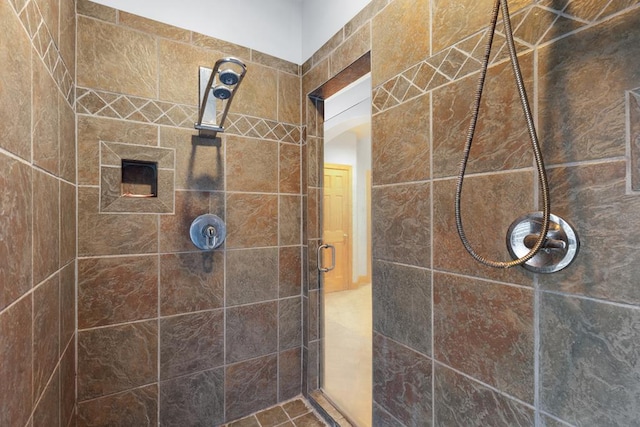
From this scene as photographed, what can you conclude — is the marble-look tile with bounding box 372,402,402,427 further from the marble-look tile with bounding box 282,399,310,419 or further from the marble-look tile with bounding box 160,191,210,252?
the marble-look tile with bounding box 160,191,210,252

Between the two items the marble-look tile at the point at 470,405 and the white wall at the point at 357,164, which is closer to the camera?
the marble-look tile at the point at 470,405

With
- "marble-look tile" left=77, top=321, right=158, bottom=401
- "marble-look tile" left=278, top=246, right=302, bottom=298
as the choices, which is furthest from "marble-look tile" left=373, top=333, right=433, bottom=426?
"marble-look tile" left=77, top=321, right=158, bottom=401

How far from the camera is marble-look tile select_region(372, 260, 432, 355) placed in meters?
0.98

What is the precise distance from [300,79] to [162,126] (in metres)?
0.83

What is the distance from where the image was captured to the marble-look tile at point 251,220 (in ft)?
4.85

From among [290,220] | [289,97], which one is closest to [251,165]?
[290,220]

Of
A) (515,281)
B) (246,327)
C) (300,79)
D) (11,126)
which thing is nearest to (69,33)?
(11,126)

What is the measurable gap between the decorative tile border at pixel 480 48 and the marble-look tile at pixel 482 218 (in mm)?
335

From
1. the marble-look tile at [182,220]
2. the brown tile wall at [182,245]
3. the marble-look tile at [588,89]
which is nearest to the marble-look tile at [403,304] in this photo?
the marble-look tile at [588,89]

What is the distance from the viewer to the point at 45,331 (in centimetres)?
81

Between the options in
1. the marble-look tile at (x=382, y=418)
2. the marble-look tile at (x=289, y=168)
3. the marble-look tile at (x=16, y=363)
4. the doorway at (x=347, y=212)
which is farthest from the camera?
the doorway at (x=347, y=212)

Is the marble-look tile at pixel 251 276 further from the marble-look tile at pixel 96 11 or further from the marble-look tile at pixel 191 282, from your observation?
the marble-look tile at pixel 96 11

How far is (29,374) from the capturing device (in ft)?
2.25

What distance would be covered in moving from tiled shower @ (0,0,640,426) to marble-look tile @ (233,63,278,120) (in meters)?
0.01
